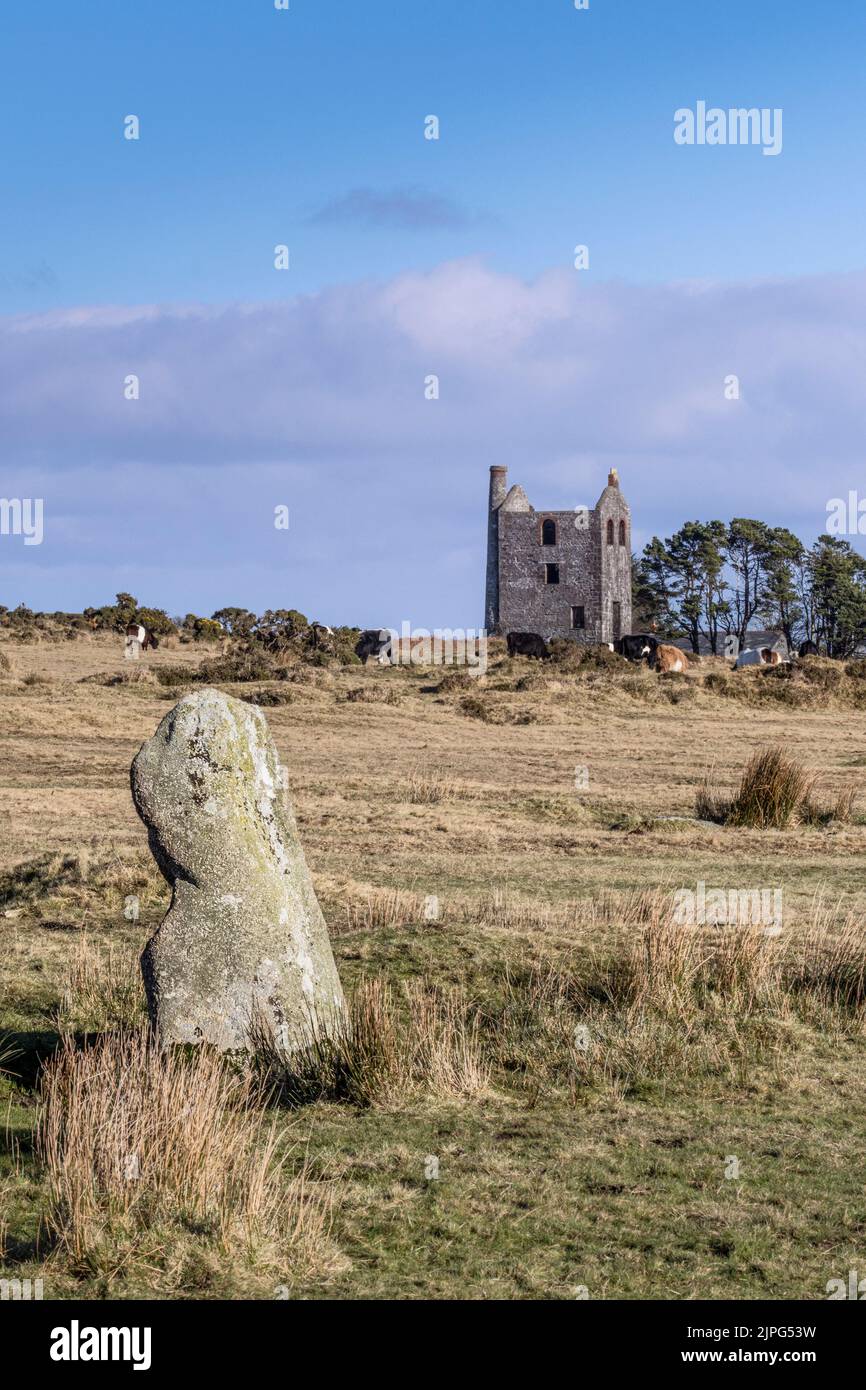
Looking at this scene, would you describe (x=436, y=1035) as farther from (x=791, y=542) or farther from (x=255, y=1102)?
(x=791, y=542)

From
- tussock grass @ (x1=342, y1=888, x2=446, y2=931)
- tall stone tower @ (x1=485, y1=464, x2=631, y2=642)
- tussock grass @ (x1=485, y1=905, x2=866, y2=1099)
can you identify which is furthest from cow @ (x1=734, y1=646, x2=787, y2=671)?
A: tussock grass @ (x1=485, y1=905, x2=866, y2=1099)

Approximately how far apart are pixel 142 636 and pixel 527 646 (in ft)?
50.1

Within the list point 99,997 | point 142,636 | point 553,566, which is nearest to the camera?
point 99,997

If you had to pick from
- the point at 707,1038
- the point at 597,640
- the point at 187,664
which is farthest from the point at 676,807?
the point at 597,640

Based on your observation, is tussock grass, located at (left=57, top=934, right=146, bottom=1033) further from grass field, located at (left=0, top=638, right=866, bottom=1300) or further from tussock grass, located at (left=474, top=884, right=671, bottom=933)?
tussock grass, located at (left=474, top=884, right=671, bottom=933)

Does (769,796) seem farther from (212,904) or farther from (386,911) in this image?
(212,904)

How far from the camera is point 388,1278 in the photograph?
230 inches

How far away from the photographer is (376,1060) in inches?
333

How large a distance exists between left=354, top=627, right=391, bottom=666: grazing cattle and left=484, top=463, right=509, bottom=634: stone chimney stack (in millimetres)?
13507

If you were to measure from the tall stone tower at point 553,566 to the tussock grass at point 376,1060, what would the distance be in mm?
59637

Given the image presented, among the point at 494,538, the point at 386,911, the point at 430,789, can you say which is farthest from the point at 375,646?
the point at 386,911

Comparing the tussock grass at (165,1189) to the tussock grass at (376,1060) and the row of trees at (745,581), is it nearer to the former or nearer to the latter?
the tussock grass at (376,1060)

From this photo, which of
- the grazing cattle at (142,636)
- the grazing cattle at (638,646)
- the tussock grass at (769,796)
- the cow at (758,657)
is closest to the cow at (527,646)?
the grazing cattle at (638,646)

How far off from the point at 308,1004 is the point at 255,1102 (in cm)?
99
